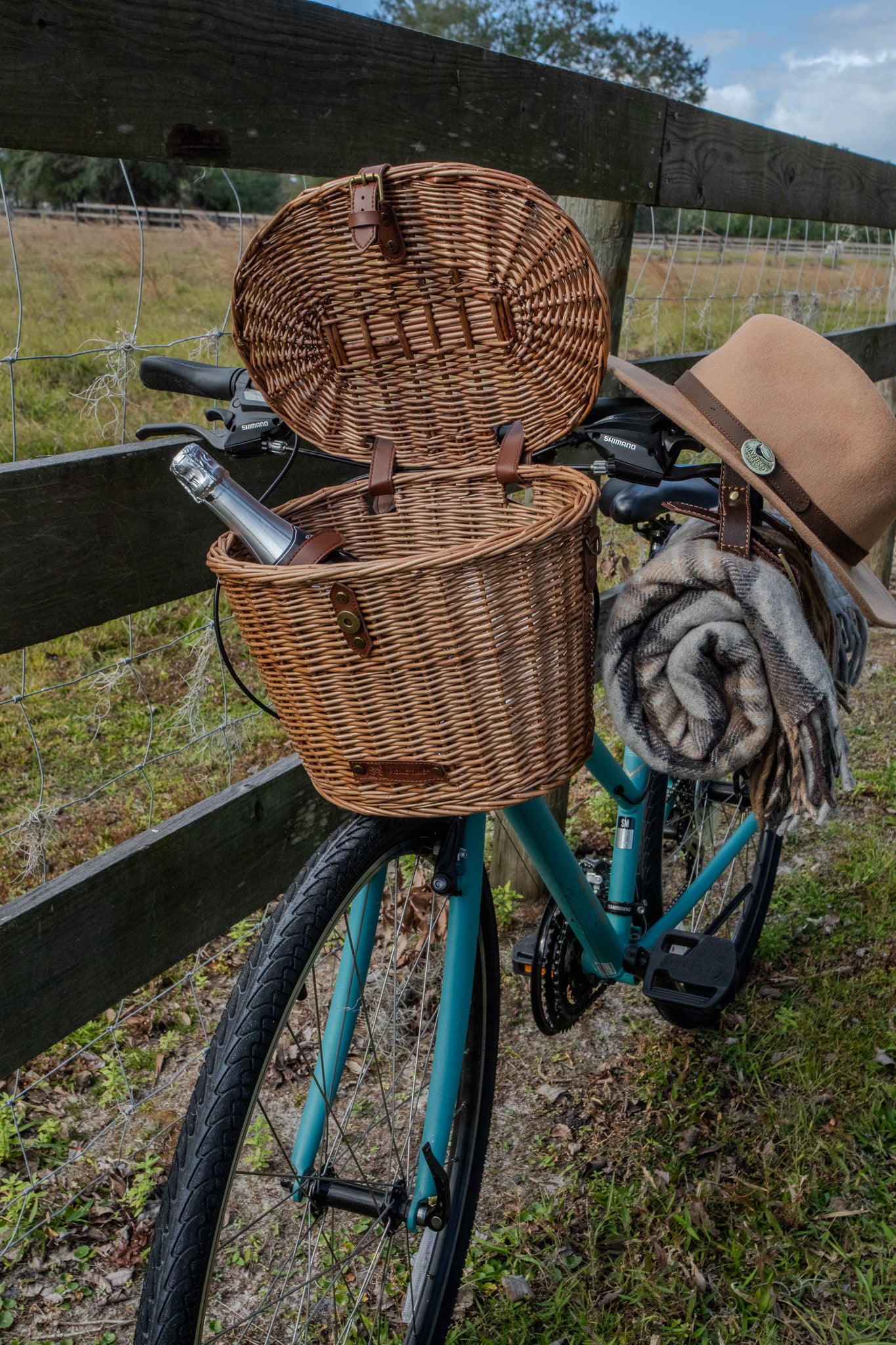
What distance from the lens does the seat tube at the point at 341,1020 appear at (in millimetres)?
1412

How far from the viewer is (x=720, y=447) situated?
4.71 ft

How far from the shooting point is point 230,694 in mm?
3885

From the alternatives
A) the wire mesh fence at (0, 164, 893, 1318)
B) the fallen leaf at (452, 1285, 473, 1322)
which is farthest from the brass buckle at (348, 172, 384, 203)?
the fallen leaf at (452, 1285, 473, 1322)

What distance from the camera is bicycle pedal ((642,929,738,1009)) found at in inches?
79.4

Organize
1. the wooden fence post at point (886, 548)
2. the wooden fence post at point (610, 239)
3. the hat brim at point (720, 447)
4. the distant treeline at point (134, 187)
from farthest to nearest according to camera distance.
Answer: the distant treeline at point (134, 187)
the wooden fence post at point (886, 548)
the wooden fence post at point (610, 239)
the hat brim at point (720, 447)

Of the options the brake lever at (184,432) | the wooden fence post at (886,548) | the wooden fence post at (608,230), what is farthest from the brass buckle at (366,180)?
the wooden fence post at (886,548)

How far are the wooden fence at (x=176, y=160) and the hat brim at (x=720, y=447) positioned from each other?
1.61 feet

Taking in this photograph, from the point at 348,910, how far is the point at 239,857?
57cm

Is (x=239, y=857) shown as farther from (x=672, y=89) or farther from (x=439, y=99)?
(x=672, y=89)

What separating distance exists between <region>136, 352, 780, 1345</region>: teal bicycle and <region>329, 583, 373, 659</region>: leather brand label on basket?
33 centimetres

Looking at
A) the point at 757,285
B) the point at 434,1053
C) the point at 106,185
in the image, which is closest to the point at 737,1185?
the point at 434,1053

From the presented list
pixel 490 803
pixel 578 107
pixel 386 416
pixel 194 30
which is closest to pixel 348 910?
pixel 490 803

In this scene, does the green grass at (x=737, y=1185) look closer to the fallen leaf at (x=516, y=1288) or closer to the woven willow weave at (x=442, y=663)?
the fallen leaf at (x=516, y=1288)

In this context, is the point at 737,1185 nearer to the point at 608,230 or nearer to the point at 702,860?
the point at 702,860
